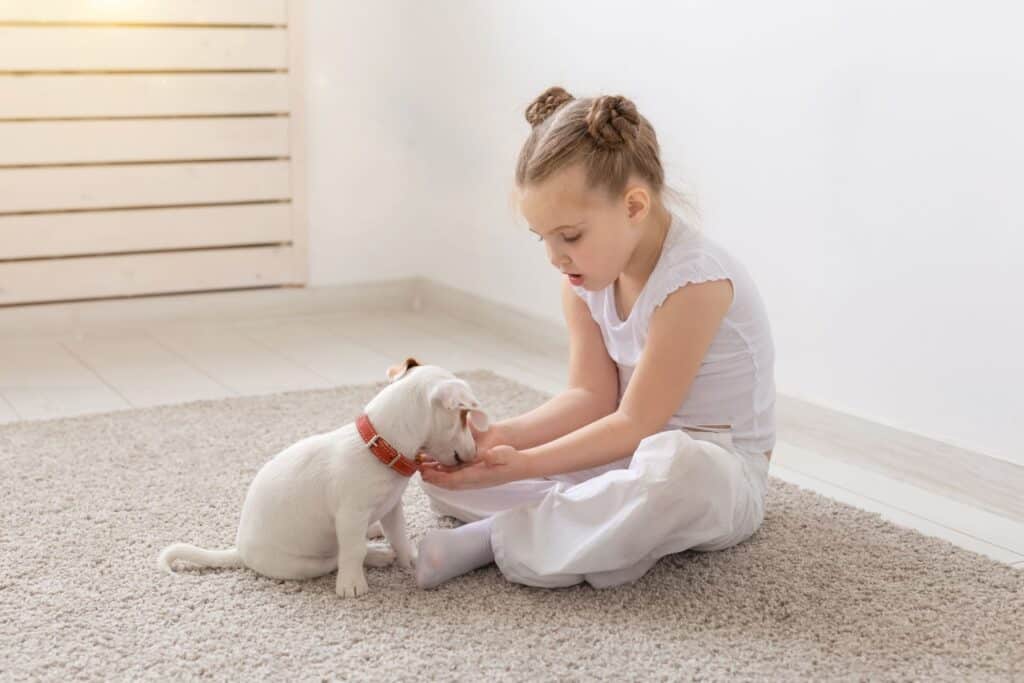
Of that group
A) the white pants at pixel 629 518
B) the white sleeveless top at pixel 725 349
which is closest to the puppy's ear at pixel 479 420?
the white pants at pixel 629 518

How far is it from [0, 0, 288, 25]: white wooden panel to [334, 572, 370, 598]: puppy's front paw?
1.81 meters

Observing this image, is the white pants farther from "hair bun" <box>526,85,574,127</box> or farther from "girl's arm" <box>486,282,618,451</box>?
"hair bun" <box>526,85,574,127</box>

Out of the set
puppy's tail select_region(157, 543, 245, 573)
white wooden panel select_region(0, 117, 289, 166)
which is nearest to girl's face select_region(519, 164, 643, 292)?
puppy's tail select_region(157, 543, 245, 573)

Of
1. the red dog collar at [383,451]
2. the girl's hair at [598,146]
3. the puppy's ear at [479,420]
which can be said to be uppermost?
the girl's hair at [598,146]

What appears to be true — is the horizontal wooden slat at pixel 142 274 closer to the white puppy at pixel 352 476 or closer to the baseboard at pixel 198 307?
the baseboard at pixel 198 307

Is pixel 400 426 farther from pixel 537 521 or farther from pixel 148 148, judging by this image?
pixel 148 148

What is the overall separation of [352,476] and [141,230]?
5.64 ft

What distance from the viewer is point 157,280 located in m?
3.00

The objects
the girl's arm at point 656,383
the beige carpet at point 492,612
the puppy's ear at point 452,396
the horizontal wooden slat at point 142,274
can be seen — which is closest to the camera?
the beige carpet at point 492,612

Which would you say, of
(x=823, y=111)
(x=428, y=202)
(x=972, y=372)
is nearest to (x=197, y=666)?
(x=972, y=372)

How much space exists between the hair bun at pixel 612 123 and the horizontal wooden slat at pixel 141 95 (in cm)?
170

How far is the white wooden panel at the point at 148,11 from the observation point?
9.03 ft

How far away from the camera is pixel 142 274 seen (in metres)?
2.98

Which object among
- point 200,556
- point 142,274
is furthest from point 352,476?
point 142,274
